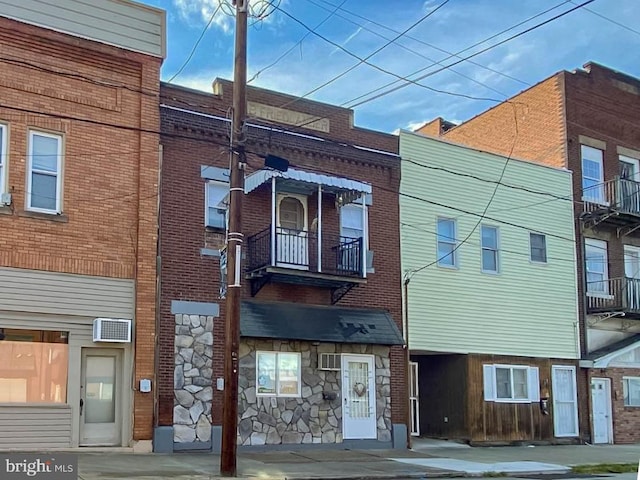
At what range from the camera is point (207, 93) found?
19.2 m

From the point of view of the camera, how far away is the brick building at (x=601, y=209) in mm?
25109

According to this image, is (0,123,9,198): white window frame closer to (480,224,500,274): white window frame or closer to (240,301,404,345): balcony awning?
(240,301,404,345): balcony awning

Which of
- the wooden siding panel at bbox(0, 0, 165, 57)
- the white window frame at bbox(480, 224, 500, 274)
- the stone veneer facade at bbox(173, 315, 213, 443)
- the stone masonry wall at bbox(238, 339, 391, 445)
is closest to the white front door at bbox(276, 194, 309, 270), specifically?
the stone masonry wall at bbox(238, 339, 391, 445)

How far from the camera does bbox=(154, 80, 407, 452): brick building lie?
18078 millimetres

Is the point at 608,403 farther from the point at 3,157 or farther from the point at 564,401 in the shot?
the point at 3,157

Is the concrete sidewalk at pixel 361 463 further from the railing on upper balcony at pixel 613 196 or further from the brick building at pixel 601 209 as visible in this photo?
the railing on upper balcony at pixel 613 196

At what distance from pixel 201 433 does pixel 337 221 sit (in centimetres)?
637

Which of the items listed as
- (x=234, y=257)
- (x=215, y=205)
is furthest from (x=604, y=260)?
(x=234, y=257)

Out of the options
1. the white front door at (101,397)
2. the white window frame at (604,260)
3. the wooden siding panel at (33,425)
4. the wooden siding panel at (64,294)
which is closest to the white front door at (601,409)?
the white window frame at (604,260)

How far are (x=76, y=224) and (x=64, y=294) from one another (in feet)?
4.79

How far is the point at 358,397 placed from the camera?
2022 centimetres

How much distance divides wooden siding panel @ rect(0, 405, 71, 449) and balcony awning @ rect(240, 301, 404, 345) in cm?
425

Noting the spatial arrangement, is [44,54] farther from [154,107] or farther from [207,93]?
[207,93]
